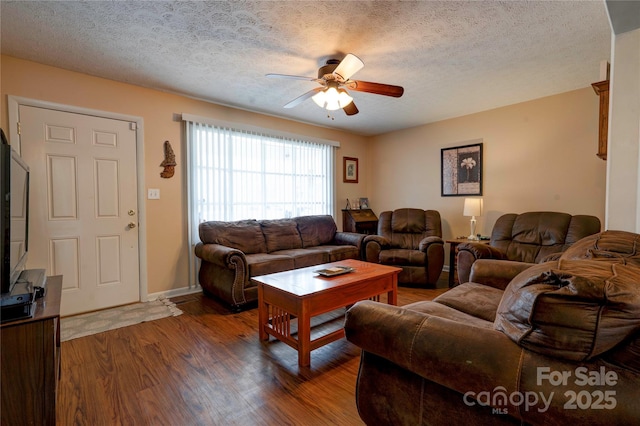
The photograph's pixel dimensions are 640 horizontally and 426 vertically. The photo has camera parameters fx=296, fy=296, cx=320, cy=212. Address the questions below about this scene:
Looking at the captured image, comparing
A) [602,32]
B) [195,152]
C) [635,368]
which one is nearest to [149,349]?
[195,152]

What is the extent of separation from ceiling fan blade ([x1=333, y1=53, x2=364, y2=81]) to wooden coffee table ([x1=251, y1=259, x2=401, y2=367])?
1619mm

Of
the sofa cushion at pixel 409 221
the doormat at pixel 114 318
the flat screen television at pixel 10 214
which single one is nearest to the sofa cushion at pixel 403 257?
the sofa cushion at pixel 409 221

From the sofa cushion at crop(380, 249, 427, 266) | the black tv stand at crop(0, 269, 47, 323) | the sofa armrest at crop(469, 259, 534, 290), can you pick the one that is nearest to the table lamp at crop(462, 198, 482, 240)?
the sofa cushion at crop(380, 249, 427, 266)

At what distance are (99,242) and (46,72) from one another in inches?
65.0

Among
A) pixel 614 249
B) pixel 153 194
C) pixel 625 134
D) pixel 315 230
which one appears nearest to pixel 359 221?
pixel 315 230

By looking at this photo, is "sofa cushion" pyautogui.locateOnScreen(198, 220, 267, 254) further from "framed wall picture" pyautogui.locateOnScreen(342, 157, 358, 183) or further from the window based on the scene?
"framed wall picture" pyautogui.locateOnScreen(342, 157, 358, 183)

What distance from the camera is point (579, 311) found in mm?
807

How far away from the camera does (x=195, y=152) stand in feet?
11.8

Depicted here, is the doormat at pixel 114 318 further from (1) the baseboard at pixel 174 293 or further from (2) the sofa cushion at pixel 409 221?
(2) the sofa cushion at pixel 409 221

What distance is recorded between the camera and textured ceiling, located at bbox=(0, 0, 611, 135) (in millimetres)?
1938

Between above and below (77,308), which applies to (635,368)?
above

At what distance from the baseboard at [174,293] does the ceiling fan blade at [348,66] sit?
2.95 m

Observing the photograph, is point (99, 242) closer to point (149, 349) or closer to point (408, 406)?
point (149, 349)

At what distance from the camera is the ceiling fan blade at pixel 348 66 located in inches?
84.8
